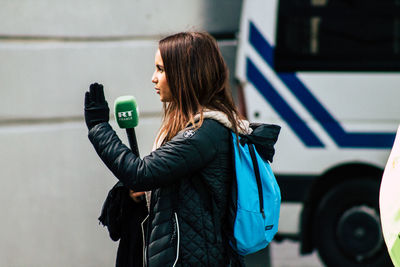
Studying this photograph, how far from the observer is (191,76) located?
2.13 meters

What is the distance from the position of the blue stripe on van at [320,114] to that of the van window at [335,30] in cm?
8

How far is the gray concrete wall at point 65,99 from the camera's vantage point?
4188 millimetres

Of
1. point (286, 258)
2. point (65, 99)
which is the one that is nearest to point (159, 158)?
point (65, 99)

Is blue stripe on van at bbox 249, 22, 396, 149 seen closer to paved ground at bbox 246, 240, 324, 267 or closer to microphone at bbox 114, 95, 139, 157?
paved ground at bbox 246, 240, 324, 267

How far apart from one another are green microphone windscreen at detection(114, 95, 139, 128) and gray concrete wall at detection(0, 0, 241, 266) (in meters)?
2.07

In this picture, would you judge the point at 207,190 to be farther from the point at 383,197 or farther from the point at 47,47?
the point at 47,47

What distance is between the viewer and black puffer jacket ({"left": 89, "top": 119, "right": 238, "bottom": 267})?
2029 millimetres

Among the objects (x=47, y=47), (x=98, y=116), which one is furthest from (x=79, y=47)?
(x=98, y=116)

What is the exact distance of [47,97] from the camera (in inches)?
168

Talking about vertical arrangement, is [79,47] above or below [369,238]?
above

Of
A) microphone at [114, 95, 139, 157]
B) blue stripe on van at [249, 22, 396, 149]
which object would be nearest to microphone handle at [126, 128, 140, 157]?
microphone at [114, 95, 139, 157]

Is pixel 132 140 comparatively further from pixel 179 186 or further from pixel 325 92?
pixel 325 92

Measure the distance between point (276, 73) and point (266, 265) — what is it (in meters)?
1.44

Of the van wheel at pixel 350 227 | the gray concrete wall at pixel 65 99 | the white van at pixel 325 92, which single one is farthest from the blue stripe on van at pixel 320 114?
the van wheel at pixel 350 227
